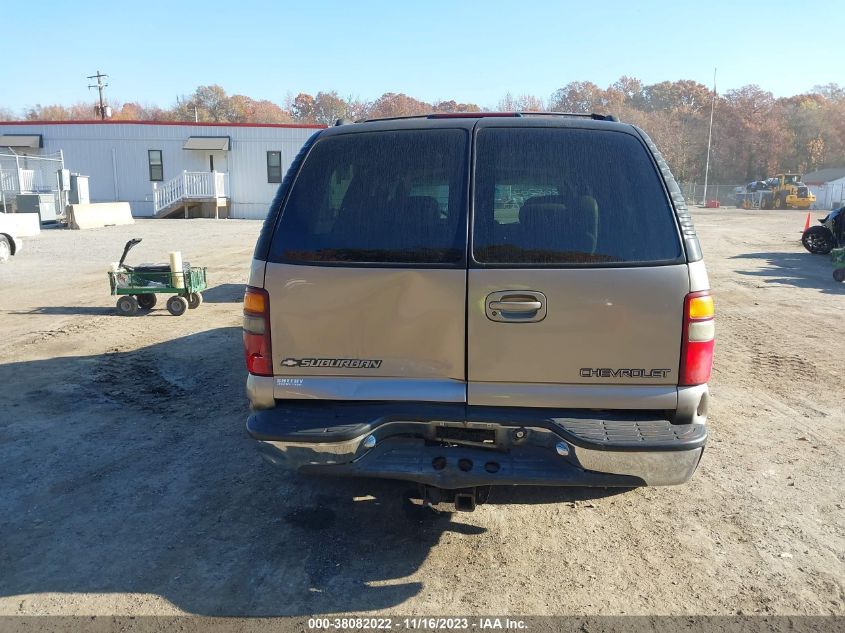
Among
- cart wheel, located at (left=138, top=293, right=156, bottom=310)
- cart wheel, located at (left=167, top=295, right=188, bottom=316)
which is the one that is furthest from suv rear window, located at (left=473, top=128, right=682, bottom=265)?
cart wheel, located at (left=138, top=293, right=156, bottom=310)

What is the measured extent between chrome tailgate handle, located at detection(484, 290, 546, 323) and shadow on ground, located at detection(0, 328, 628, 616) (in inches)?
53.5

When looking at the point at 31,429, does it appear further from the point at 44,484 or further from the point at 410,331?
the point at 410,331

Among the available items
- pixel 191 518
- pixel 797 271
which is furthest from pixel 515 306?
pixel 797 271

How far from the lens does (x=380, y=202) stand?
10.6ft

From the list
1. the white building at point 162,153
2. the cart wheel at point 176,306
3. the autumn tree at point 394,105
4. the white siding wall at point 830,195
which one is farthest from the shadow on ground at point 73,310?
the autumn tree at point 394,105

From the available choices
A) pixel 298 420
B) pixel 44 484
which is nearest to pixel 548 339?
pixel 298 420

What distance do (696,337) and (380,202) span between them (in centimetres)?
165

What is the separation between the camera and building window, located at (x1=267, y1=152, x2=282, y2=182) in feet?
113

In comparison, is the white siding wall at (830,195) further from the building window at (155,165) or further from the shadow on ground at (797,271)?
the building window at (155,165)

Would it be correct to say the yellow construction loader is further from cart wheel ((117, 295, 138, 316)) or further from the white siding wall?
cart wheel ((117, 295, 138, 316))

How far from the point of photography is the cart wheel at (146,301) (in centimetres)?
965

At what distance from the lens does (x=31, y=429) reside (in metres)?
5.05

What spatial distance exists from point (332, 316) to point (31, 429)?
11.2ft

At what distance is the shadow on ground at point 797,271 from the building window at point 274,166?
81.1 feet
